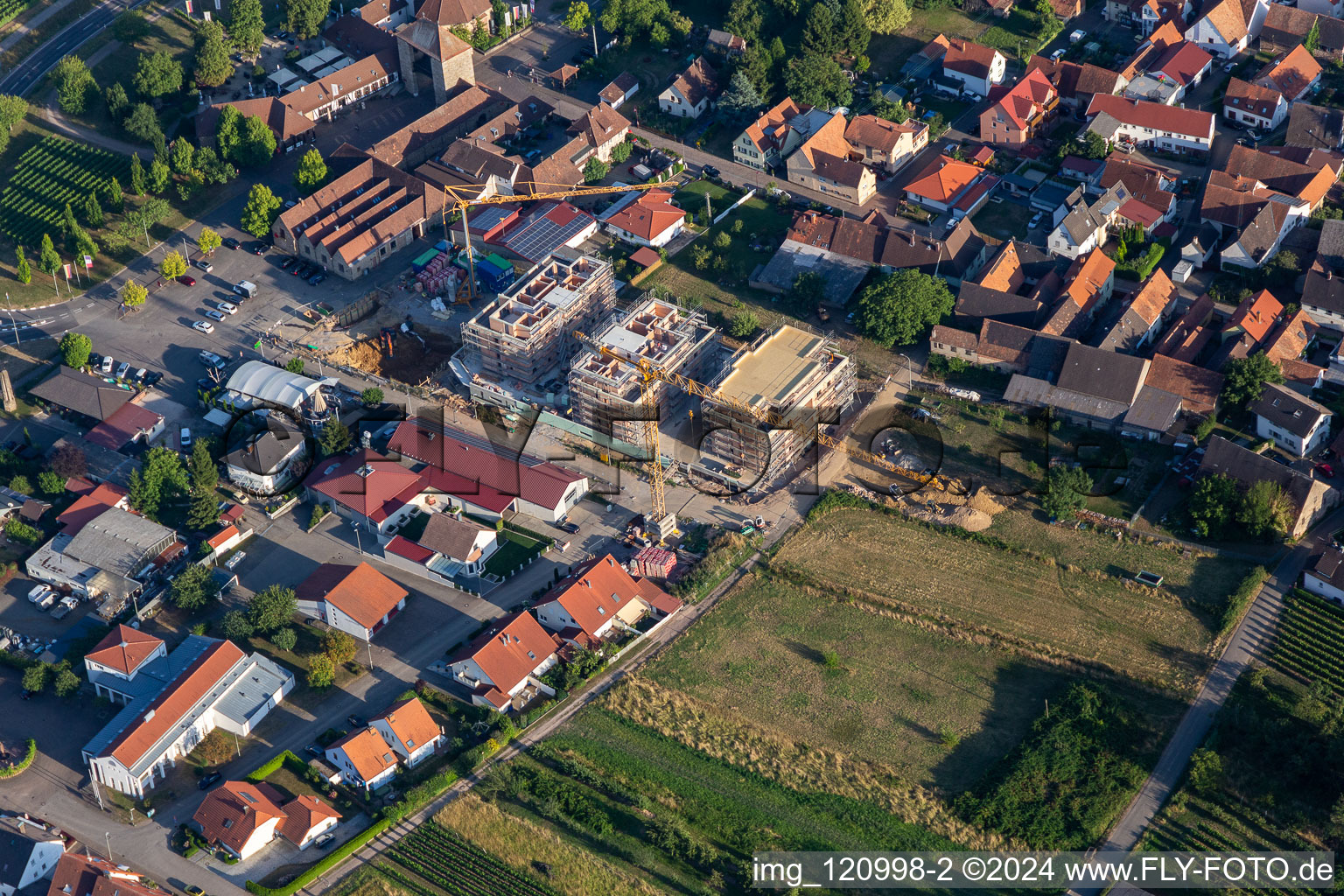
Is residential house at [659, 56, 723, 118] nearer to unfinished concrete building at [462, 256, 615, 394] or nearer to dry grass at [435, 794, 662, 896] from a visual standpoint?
unfinished concrete building at [462, 256, 615, 394]

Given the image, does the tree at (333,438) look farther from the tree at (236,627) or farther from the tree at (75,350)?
the tree at (75,350)

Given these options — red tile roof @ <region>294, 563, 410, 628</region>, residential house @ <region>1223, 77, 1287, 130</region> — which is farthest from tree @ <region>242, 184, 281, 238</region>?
residential house @ <region>1223, 77, 1287, 130</region>

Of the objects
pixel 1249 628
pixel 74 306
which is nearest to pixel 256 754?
pixel 74 306

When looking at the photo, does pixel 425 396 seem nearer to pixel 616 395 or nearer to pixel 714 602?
pixel 616 395

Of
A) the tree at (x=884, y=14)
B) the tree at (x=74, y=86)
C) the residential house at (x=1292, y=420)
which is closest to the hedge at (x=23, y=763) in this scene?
the tree at (x=74, y=86)

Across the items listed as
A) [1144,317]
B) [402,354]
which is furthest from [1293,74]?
[402,354]

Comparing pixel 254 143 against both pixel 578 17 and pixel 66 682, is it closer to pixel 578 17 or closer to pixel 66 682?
pixel 578 17
